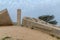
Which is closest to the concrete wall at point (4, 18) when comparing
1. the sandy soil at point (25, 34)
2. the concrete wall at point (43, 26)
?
the concrete wall at point (43, 26)

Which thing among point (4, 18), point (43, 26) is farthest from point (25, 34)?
point (4, 18)

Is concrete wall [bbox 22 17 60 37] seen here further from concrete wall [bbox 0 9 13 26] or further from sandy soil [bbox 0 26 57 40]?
concrete wall [bbox 0 9 13 26]

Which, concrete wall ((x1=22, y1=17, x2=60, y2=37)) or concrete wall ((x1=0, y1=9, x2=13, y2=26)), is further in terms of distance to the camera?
concrete wall ((x1=0, y1=9, x2=13, y2=26))

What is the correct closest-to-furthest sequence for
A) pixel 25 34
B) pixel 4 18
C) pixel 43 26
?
1. pixel 25 34
2. pixel 43 26
3. pixel 4 18

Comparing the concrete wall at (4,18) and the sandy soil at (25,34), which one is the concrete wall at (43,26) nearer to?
the sandy soil at (25,34)

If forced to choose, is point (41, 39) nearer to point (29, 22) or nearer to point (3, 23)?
point (29, 22)

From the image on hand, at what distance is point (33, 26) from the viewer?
8969 millimetres

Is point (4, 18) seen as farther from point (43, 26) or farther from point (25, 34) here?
point (43, 26)

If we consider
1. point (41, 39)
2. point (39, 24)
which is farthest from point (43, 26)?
point (41, 39)

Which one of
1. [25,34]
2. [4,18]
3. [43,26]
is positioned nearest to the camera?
[25,34]

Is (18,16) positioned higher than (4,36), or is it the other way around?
(18,16)

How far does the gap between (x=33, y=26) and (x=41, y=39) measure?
52.8 inches

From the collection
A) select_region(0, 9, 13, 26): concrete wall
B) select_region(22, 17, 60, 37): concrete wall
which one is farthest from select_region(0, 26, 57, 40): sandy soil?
select_region(0, 9, 13, 26): concrete wall

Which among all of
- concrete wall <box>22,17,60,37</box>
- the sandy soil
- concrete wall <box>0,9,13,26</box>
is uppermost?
concrete wall <box>0,9,13,26</box>
